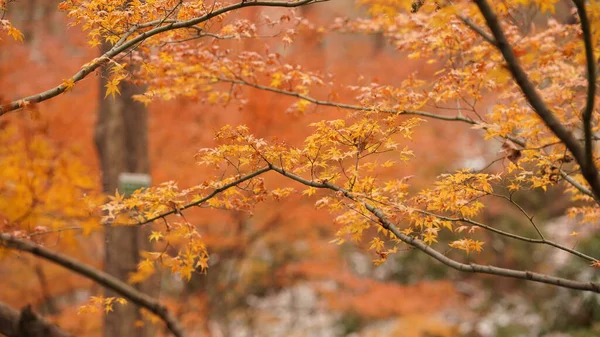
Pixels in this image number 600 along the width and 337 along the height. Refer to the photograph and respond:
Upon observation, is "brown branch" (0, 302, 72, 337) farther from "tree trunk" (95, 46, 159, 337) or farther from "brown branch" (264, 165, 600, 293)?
"tree trunk" (95, 46, 159, 337)

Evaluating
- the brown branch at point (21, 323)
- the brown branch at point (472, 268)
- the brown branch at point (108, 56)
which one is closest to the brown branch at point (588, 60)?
the brown branch at point (472, 268)

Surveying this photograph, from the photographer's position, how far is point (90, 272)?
312cm

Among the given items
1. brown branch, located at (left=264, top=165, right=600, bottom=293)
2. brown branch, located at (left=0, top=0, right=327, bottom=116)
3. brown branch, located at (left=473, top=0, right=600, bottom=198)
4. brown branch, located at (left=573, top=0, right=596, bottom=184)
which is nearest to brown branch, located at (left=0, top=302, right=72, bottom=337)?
brown branch, located at (left=0, top=0, right=327, bottom=116)

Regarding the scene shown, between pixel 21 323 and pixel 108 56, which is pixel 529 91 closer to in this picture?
pixel 108 56

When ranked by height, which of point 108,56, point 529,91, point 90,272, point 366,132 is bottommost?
point 529,91

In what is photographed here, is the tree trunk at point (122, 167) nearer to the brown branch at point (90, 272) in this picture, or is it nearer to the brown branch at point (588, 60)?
the brown branch at point (90, 272)

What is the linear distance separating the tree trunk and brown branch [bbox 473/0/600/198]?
4.99 m

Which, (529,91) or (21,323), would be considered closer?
(529,91)

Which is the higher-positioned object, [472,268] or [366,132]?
[366,132]

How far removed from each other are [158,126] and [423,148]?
4.78 metres

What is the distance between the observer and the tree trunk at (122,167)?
19.7ft

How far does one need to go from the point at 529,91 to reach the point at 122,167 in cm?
521

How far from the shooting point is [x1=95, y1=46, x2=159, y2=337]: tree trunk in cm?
602

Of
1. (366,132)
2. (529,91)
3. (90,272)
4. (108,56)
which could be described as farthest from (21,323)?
(529,91)
